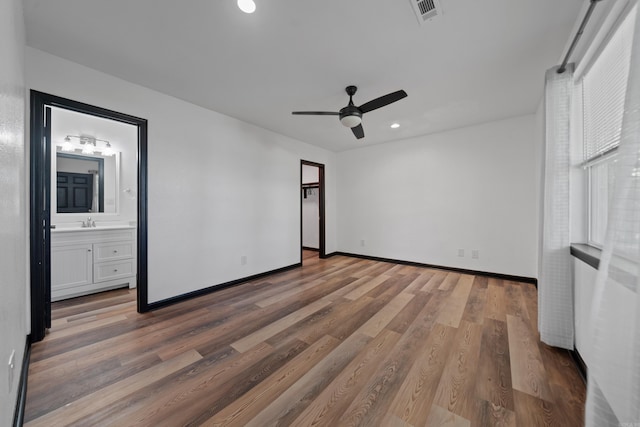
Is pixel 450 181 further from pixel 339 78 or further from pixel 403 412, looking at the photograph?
pixel 403 412

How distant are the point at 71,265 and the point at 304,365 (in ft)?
11.2

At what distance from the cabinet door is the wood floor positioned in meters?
0.27

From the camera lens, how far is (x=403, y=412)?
1345 millimetres

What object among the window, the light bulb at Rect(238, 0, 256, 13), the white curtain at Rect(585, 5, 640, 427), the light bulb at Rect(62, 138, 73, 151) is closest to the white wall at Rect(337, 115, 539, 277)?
the window

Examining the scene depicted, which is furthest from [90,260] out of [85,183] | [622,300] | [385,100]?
[622,300]

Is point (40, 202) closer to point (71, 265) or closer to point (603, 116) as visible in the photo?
point (71, 265)

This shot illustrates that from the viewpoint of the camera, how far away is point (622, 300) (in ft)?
2.41

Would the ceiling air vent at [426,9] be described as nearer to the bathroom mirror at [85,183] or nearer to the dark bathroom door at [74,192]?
the bathroom mirror at [85,183]

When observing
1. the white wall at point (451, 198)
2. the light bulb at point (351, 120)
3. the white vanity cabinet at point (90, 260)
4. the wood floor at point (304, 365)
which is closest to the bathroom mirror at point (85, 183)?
the white vanity cabinet at point (90, 260)

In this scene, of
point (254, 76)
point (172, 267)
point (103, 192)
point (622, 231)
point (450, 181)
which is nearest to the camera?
point (622, 231)

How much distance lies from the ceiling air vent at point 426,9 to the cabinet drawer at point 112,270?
4.56m

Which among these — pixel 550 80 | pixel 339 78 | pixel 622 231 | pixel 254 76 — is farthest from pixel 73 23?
pixel 550 80

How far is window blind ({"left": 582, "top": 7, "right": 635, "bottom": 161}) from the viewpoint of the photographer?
4.44 feet

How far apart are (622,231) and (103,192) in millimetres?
5546
